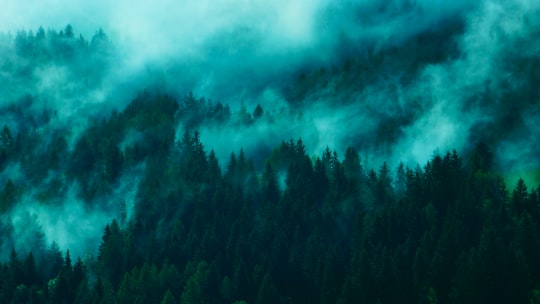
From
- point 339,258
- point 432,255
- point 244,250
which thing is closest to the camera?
point 432,255

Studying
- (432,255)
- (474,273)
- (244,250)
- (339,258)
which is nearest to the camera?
(474,273)

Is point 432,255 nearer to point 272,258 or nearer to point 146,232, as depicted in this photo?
point 272,258

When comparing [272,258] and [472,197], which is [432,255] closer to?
[472,197]

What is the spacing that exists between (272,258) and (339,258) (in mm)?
13346

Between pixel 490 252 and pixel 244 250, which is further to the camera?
pixel 244 250

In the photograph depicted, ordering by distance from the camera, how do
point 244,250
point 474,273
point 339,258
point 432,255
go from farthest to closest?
1. point 244,250
2. point 339,258
3. point 432,255
4. point 474,273

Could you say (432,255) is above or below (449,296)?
above

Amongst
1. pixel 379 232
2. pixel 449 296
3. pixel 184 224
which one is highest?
pixel 184 224

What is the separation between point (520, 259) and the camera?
128 metres

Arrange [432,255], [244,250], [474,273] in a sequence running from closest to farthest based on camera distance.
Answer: [474,273], [432,255], [244,250]

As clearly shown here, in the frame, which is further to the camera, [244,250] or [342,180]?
[342,180]

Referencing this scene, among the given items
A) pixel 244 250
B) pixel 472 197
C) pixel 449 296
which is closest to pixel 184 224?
pixel 244 250

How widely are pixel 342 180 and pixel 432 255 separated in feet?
183

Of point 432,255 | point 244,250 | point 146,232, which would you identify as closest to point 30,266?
point 146,232
